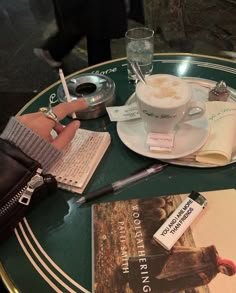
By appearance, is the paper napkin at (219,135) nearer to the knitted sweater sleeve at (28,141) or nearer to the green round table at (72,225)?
the green round table at (72,225)

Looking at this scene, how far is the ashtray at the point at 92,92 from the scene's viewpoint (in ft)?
2.65

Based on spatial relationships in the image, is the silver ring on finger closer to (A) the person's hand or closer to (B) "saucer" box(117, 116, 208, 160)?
(A) the person's hand

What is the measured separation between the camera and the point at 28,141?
2.12 feet

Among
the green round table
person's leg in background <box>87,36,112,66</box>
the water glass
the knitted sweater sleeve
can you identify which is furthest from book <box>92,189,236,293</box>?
person's leg in background <box>87,36,112,66</box>

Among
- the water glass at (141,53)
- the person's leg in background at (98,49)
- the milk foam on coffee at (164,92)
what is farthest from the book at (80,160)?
the person's leg in background at (98,49)

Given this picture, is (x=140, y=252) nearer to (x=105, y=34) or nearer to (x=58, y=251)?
(x=58, y=251)

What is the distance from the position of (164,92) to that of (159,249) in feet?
1.01

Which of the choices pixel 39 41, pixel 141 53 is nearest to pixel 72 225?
pixel 141 53

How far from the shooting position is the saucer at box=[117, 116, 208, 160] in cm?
69

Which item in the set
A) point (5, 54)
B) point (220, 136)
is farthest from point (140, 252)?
point (5, 54)

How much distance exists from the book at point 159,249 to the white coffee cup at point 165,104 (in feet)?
0.50

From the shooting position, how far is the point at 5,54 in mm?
2311

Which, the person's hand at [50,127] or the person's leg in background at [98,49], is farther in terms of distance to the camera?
the person's leg in background at [98,49]

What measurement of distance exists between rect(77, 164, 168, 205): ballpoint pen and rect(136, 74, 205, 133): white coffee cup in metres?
0.08
